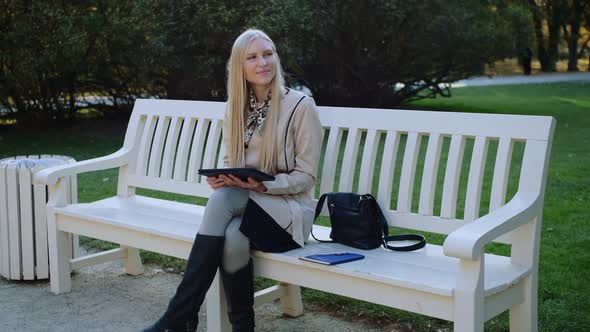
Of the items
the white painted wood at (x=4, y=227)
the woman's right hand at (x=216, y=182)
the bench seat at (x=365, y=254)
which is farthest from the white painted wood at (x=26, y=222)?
the woman's right hand at (x=216, y=182)

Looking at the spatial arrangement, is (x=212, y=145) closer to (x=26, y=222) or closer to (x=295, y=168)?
(x=295, y=168)

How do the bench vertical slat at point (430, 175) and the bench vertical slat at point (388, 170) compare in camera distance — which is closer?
the bench vertical slat at point (430, 175)

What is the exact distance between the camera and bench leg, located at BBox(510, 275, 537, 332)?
141 inches

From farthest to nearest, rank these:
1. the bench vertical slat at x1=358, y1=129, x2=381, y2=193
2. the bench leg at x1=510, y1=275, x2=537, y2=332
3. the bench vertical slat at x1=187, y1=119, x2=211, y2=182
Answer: the bench vertical slat at x1=187, y1=119, x2=211, y2=182 → the bench vertical slat at x1=358, y1=129, x2=381, y2=193 → the bench leg at x1=510, y1=275, x2=537, y2=332

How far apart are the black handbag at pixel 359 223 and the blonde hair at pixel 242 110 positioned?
41 cm

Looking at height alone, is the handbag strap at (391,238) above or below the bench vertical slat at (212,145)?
below

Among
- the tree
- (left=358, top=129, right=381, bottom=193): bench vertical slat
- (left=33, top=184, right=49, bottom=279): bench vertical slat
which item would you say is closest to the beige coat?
(left=358, top=129, right=381, bottom=193): bench vertical slat

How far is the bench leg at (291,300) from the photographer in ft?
15.0

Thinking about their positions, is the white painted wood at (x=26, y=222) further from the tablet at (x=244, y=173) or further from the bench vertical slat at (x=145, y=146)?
the tablet at (x=244, y=173)

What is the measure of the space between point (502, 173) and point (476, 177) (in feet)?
0.46

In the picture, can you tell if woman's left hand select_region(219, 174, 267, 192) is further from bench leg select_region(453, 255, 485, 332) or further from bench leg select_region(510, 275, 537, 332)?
bench leg select_region(510, 275, 537, 332)

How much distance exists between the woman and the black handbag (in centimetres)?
15

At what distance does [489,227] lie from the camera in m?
3.26

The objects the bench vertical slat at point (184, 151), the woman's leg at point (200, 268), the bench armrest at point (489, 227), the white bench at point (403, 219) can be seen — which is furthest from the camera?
the bench vertical slat at point (184, 151)
